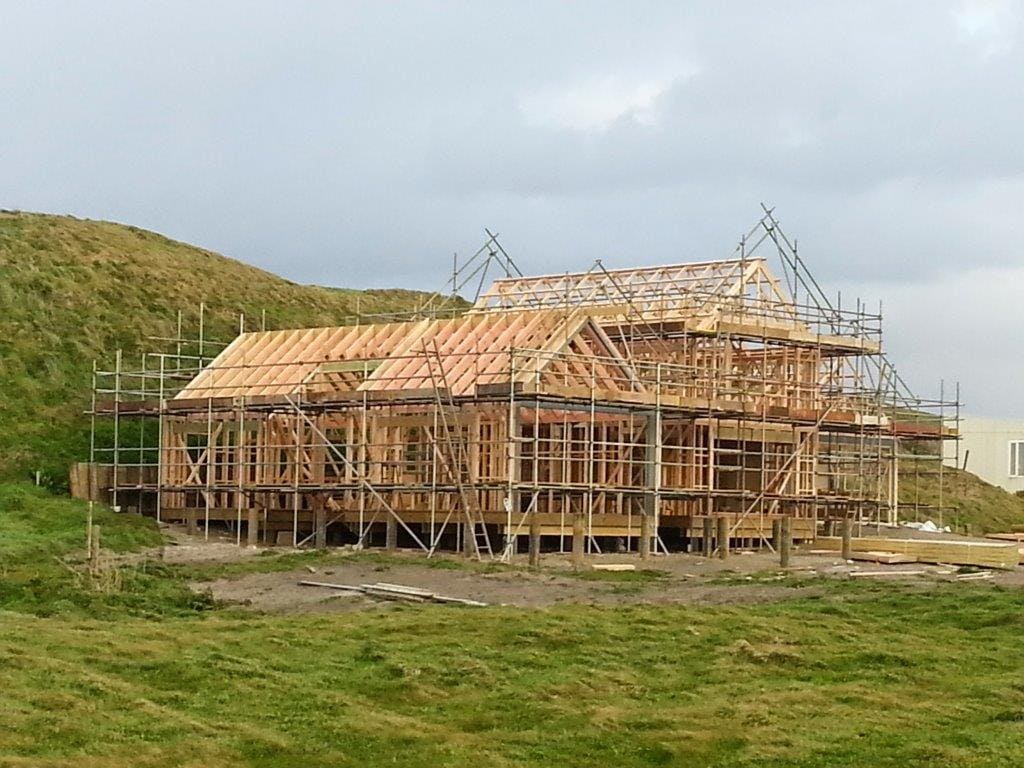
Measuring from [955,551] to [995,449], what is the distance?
43.0 m

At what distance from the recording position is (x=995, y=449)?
287 feet

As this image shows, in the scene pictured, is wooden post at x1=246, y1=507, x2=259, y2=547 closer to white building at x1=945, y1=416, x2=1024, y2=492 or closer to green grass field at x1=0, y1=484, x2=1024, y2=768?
green grass field at x1=0, y1=484, x2=1024, y2=768

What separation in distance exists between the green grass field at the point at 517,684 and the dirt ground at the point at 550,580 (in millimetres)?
2074

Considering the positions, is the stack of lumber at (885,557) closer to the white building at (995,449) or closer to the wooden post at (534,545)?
the wooden post at (534,545)

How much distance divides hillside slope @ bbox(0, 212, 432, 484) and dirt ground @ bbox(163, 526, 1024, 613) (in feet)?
42.4

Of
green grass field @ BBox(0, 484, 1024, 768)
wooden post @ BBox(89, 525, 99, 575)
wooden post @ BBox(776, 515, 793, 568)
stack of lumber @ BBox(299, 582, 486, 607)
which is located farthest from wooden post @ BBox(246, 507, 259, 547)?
green grass field @ BBox(0, 484, 1024, 768)

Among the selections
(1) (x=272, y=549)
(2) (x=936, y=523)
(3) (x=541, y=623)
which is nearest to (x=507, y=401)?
(1) (x=272, y=549)

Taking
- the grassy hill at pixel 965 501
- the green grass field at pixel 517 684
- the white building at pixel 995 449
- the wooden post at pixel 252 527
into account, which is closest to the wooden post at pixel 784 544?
the green grass field at pixel 517 684

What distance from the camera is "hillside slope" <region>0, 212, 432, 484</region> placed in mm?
55469

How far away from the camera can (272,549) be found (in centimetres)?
4450

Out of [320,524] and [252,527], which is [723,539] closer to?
[320,524]

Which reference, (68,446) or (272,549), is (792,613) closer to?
(272,549)

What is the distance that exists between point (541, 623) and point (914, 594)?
Answer: 849 cm

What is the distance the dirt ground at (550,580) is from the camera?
3341 centimetres
